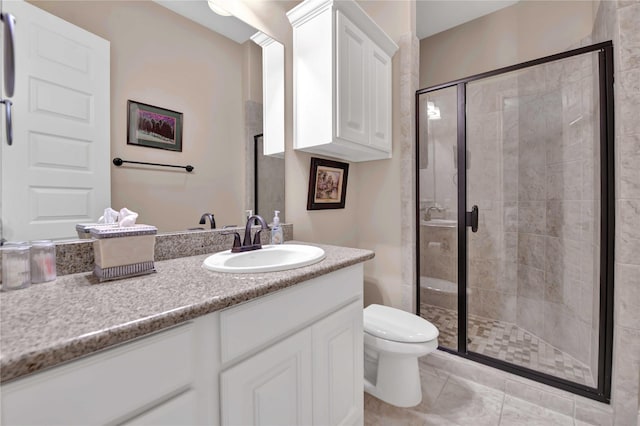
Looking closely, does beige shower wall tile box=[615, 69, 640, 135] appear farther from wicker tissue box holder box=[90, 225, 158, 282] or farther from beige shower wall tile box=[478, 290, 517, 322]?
wicker tissue box holder box=[90, 225, 158, 282]

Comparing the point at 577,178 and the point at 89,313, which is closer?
the point at 89,313

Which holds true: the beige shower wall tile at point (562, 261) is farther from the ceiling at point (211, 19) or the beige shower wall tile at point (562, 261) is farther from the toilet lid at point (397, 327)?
the ceiling at point (211, 19)

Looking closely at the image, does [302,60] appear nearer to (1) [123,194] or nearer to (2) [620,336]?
(1) [123,194]

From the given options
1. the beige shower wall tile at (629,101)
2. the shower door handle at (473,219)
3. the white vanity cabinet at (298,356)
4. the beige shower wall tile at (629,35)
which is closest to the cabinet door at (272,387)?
the white vanity cabinet at (298,356)

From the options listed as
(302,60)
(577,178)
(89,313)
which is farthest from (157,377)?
(577,178)

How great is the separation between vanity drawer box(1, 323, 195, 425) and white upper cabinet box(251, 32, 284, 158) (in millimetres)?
1171

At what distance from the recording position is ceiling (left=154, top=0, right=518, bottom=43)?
1.29 meters

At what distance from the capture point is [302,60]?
1658 millimetres

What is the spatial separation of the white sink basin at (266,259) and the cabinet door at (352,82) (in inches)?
26.8

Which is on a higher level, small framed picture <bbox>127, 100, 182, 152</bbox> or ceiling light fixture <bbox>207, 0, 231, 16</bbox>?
ceiling light fixture <bbox>207, 0, 231, 16</bbox>

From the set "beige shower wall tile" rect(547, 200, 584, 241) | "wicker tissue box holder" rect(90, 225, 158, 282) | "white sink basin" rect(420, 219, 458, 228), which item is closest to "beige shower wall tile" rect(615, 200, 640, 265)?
"beige shower wall tile" rect(547, 200, 584, 241)

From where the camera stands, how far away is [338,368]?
3.87ft

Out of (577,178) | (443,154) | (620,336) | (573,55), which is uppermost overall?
(573,55)

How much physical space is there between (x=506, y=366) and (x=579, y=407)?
1.15ft
